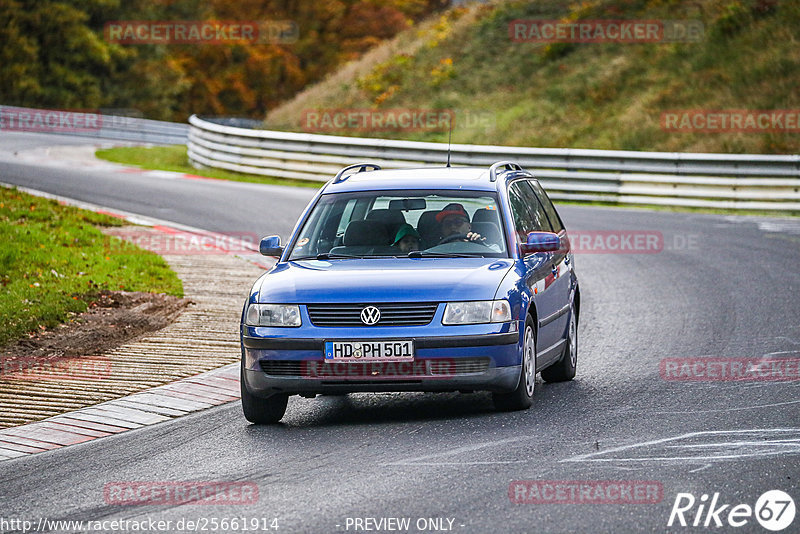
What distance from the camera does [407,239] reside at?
9133 mm

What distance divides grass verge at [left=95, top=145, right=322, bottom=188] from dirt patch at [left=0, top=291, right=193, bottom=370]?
16220 mm

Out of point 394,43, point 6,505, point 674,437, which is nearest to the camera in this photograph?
point 6,505

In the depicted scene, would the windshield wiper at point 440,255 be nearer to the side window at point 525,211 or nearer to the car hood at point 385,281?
the car hood at point 385,281

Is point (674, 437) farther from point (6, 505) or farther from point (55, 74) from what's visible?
point (55, 74)

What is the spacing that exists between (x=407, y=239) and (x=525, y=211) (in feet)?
4.06

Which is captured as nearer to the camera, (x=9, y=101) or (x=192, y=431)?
(x=192, y=431)

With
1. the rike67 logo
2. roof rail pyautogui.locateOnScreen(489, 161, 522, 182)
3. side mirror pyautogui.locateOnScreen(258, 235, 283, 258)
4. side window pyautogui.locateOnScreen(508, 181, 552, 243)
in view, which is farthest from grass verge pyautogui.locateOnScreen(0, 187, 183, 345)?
the rike67 logo

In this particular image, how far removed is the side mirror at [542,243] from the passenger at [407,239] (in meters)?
0.77

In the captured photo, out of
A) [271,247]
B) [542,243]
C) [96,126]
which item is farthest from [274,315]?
[96,126]

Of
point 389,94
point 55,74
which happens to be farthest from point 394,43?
point 55,74

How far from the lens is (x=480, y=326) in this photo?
809 centimetres

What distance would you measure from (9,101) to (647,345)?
54479mm

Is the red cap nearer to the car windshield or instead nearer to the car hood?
the car windshield

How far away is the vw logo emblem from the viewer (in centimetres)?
803
